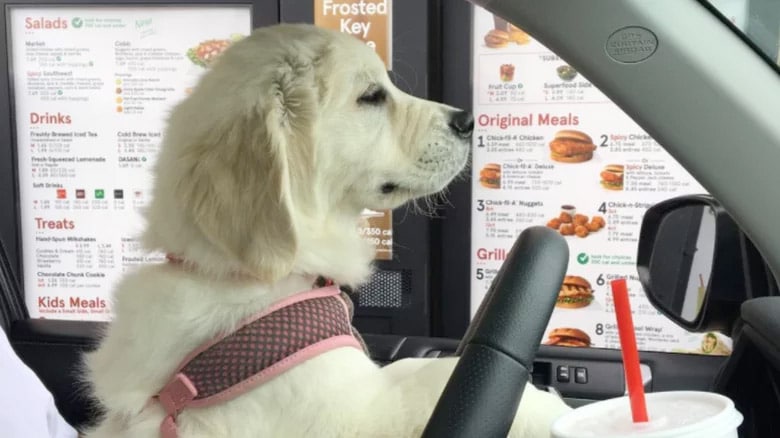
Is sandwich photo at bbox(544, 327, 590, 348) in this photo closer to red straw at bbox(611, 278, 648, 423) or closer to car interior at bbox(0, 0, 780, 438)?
car interior at bbox(0, 0, 780, 438)

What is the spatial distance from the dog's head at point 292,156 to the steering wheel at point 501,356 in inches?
18.4

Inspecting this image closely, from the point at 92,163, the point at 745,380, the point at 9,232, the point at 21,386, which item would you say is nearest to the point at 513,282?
the point at 745,380

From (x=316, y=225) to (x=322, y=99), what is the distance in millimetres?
244

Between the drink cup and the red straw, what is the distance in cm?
1

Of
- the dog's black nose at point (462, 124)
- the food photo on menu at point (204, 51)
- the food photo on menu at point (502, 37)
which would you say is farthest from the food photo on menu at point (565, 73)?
the food photo on menu at point (204, 51)

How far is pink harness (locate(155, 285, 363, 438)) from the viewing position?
1.11 m

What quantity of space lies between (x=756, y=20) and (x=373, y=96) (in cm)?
70

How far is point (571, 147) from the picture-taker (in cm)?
265

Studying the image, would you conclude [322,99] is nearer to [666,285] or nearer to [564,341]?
[666,285]

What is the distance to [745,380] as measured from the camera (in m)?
1.25

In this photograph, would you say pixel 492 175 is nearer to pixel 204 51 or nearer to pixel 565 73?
pixel 565 73

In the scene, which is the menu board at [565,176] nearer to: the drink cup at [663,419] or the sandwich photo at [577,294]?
the sandwich photo at [577,294]

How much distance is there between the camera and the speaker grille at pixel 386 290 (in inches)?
106

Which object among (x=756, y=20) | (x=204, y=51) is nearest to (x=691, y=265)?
(x=756, y=20)
